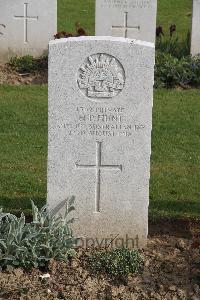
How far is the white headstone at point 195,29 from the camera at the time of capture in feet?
39.9

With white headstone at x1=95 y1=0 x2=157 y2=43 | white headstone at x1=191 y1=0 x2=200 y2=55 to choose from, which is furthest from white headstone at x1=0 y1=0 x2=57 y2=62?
white headstone at x1=191 y1=0 x2=200 y2=55

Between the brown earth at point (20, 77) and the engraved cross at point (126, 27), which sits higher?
the engraved cross at point (126, 27)

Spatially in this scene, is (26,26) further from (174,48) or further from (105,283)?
(105,283)

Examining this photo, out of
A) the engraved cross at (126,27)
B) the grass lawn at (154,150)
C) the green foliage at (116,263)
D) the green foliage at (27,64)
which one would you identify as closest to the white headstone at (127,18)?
the engraved cross at (126,27)

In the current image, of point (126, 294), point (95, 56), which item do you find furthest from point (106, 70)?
point (126, 294)

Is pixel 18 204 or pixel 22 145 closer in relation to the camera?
pixel 18 204

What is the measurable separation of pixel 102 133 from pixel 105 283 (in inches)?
43.8

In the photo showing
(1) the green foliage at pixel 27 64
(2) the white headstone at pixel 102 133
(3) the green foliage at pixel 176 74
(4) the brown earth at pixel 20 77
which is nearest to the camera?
(2) the white headstone at pixel 102 133

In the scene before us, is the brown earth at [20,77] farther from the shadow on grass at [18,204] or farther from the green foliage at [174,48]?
the shadow on grass at [18,204]

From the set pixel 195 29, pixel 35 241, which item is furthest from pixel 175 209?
pixel 195 29

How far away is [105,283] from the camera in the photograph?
5.33 metres

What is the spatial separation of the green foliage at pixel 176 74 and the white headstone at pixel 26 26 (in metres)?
1.99

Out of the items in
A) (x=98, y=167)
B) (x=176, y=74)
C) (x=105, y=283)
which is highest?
(x=176, y=74)

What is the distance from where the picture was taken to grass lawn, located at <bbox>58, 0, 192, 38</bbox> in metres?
16.8
